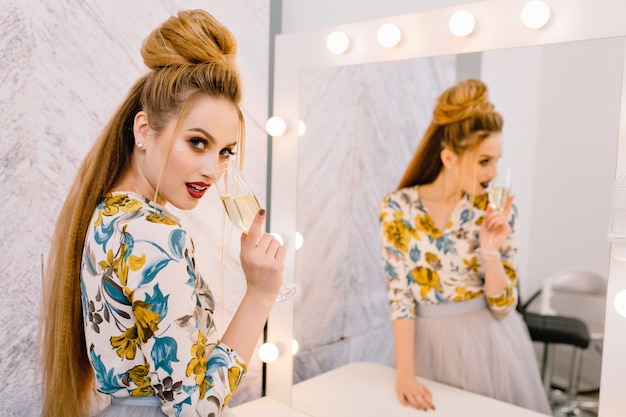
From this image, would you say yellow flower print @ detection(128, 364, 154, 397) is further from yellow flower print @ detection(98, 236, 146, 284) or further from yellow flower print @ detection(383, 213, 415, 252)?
yellow flower print @ detection(383, 213, 415, 252)

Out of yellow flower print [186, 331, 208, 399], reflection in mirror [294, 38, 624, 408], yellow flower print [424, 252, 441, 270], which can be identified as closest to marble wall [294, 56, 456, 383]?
reflection in mirror [294, 38, 624, 408]

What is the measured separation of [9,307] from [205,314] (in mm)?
377

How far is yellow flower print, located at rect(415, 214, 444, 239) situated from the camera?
1175 mm

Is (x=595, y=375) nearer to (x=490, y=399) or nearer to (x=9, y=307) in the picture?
(x=490, y=399)

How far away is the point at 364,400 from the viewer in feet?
4.19

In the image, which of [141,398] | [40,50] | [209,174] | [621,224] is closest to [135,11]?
[40,50]

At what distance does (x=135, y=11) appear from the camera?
109cm

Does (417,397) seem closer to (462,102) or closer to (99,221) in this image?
(462,102)

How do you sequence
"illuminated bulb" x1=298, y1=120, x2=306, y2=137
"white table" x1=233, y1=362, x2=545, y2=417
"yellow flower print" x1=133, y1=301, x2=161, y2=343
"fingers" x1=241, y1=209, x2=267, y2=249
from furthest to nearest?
1. "illuminated bulb" x1=298, y1=120, x2=306, y2=137
2. "white table" x1=233, y1=362, x2=545, y2=417
3. "fingers" x1=241, y1=209, x2=267, y2=249
4. "yellow flower print" x1=133, y1=301, x2=161, y2=343

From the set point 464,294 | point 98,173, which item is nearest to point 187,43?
point 98,173

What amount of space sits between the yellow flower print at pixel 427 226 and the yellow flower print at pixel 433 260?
1.5 inches

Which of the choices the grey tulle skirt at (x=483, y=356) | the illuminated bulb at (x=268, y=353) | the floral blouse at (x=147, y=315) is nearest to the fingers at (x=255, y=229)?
the floral blouse at (x=147, y=315)

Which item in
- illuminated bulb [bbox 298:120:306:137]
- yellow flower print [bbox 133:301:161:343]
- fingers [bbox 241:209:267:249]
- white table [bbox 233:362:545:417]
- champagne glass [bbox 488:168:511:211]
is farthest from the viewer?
illuminated bulb [bbox 298:120:306:137]

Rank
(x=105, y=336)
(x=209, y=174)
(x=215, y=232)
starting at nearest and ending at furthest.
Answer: (x=105, y=336), (x=209, y=174), (x=215, y=232)
